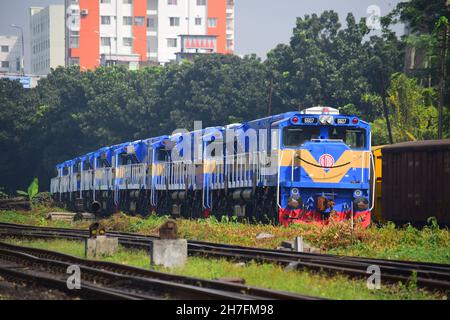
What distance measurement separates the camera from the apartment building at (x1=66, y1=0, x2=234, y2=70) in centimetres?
13100

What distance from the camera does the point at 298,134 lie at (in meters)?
24.4

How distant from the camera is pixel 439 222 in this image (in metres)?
24.0

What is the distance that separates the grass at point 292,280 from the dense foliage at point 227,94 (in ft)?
90.2

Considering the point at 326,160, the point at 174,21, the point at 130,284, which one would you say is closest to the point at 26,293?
the point at 130,284

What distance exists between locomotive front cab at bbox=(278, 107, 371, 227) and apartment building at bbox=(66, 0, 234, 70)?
329ft

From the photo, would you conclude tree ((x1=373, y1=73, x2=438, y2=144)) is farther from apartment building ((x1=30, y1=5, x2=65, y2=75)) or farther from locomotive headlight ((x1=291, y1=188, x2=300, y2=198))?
apartment building ((x1=30, y1=5, x2=65, y2=75))

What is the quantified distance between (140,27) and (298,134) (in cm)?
11577

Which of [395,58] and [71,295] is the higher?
[395,58]

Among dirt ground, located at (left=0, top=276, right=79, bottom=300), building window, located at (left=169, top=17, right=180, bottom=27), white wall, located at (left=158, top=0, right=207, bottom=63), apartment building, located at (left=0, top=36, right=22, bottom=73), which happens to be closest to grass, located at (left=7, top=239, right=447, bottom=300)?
dirt ground, located at (left=0, top=276, right=79, bottom=300)

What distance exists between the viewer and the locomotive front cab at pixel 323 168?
2419cm

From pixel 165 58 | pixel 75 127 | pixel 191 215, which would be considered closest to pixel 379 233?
pixel 191 215

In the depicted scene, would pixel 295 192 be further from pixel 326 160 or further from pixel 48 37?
pixel 48 37
